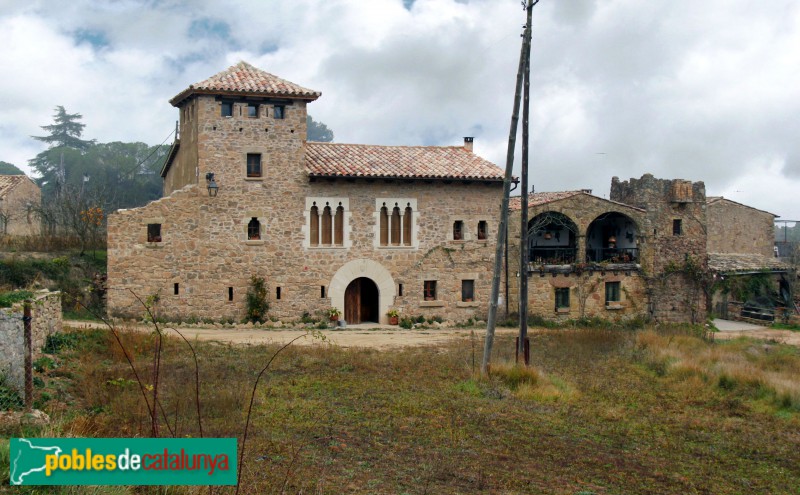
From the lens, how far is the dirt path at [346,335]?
21.8 meters

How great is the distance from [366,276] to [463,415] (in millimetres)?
14852

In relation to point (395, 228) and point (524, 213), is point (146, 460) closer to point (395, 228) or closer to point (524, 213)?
point (524, 213)

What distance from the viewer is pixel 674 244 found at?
1296 inches

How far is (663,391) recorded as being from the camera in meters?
16.3

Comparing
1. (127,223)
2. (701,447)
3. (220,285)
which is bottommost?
(701,447)

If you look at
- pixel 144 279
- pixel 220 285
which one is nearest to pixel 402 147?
pixel 220 285

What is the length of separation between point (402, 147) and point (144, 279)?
11460 mm

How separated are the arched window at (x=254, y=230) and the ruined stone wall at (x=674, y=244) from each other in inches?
678

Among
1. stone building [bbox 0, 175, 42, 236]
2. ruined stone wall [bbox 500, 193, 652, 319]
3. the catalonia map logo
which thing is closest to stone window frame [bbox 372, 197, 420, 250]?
ruined stone wall [bbox 500, 193, 652, 319]

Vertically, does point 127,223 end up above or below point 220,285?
above

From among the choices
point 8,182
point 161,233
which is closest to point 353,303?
point 161,233

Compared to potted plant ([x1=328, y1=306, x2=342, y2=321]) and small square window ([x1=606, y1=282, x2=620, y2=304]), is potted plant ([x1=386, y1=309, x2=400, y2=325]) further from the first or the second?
small square window ([x1=606, y1=282, x2=620, y2=304])

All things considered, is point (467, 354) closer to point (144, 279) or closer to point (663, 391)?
point (663, 391)

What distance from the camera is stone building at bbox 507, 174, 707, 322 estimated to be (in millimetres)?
30688
